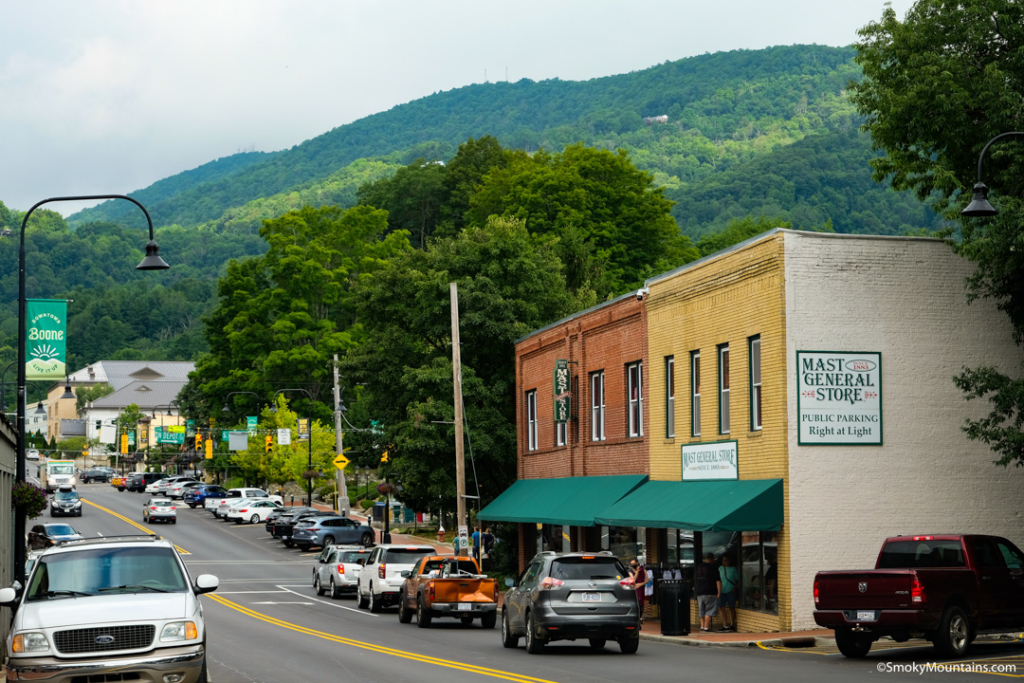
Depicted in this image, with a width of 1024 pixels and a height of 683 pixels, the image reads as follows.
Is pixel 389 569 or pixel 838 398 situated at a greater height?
pixel 838 398

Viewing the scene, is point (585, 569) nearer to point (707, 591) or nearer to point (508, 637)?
point (508, 637)

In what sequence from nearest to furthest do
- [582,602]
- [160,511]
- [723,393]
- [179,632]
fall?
[179,632] → [582,602] → [723,393] → [160,511]

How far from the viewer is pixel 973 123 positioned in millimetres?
25344

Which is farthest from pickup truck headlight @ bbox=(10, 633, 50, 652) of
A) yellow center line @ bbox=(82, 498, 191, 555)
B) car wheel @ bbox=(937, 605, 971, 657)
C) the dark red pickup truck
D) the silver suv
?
yellow center line @ bbox=(82, 498, 191, 555)

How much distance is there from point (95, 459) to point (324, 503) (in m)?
87.1

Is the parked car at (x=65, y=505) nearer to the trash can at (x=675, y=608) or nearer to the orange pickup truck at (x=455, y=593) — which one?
the orange pickup truck at (x=455, y=593)

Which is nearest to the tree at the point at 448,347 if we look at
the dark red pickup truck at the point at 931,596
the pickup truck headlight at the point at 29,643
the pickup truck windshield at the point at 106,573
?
the dark red pickup truck at the point at 931,596

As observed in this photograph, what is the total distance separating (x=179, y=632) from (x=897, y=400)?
54.2ft

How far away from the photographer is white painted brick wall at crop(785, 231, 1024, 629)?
24438mm

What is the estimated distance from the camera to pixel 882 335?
25219 mm

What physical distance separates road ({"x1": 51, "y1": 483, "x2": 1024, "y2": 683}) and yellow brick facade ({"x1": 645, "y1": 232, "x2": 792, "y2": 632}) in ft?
13.5

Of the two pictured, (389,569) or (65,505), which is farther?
(65,505)

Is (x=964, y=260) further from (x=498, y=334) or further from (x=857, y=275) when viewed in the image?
(x=498, y=334)

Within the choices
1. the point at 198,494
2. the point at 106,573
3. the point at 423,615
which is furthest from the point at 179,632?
the point at 198,494
